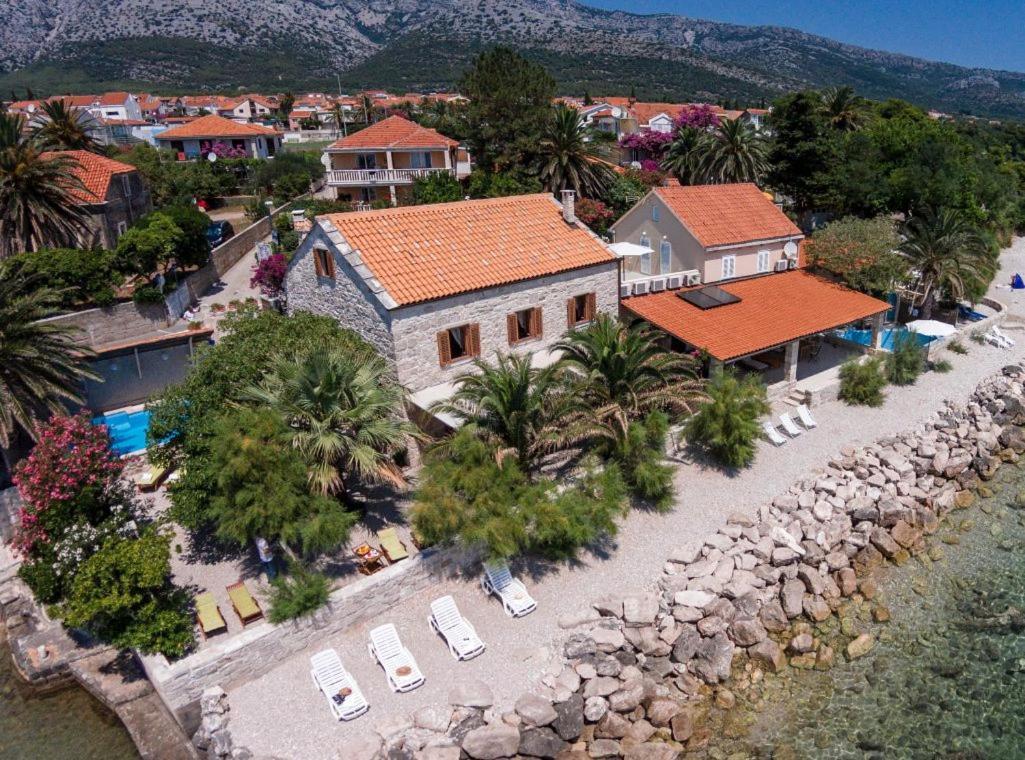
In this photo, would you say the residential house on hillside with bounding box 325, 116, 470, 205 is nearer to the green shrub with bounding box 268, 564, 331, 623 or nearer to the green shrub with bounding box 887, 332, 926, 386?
the green shrub with bounding box 887, 332, 926, 386

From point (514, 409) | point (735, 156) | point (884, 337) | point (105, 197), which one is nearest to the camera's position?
point (514, 409)

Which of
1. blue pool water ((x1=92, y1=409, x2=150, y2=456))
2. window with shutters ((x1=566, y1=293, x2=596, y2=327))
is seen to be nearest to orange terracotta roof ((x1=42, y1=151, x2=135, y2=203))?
blue pool water ((x1=92, y1=409, x2=150, y2=456))

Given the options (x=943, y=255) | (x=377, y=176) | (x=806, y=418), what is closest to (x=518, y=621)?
(x=806, y=418)

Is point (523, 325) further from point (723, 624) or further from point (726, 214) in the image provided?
point (726, 214)

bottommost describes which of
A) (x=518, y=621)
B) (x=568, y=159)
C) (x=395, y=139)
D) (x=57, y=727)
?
(x=57, y=727)

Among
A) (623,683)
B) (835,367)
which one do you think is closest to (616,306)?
(835,367)
